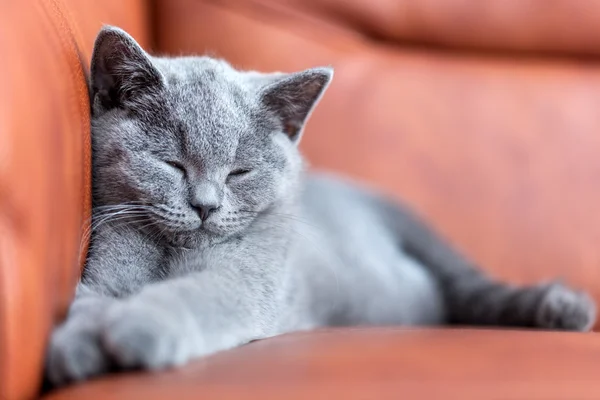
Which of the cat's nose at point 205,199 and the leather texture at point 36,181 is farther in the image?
the cat's nose at point 205,199

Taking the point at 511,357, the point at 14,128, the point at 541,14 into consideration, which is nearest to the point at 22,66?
the point at 14,128

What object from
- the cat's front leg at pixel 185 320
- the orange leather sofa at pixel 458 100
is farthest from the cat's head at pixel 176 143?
the orange leather sofa at pixel 458 100

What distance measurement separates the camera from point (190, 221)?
104cm

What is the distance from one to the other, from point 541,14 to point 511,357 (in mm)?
1180

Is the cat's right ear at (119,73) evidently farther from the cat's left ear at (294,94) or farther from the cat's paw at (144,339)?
the cat's paw at (144,339)

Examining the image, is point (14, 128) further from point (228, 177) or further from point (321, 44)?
point (321, 44)

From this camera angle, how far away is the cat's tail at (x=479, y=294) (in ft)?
4.38

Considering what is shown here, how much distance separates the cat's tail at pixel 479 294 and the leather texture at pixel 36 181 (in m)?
0.85

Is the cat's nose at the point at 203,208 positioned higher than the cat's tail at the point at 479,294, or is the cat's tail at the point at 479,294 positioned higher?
the cat's nose at the point at 203,208

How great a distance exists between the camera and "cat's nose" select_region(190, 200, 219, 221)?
1.04 meters

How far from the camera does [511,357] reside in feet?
2.85

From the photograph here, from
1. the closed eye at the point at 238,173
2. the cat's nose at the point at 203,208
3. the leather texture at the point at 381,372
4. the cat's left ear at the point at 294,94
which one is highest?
the cat's left ear at the point at 294,94

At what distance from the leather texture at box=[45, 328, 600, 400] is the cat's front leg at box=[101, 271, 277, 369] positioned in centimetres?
2

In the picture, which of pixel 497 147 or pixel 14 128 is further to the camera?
pixel 497 147
